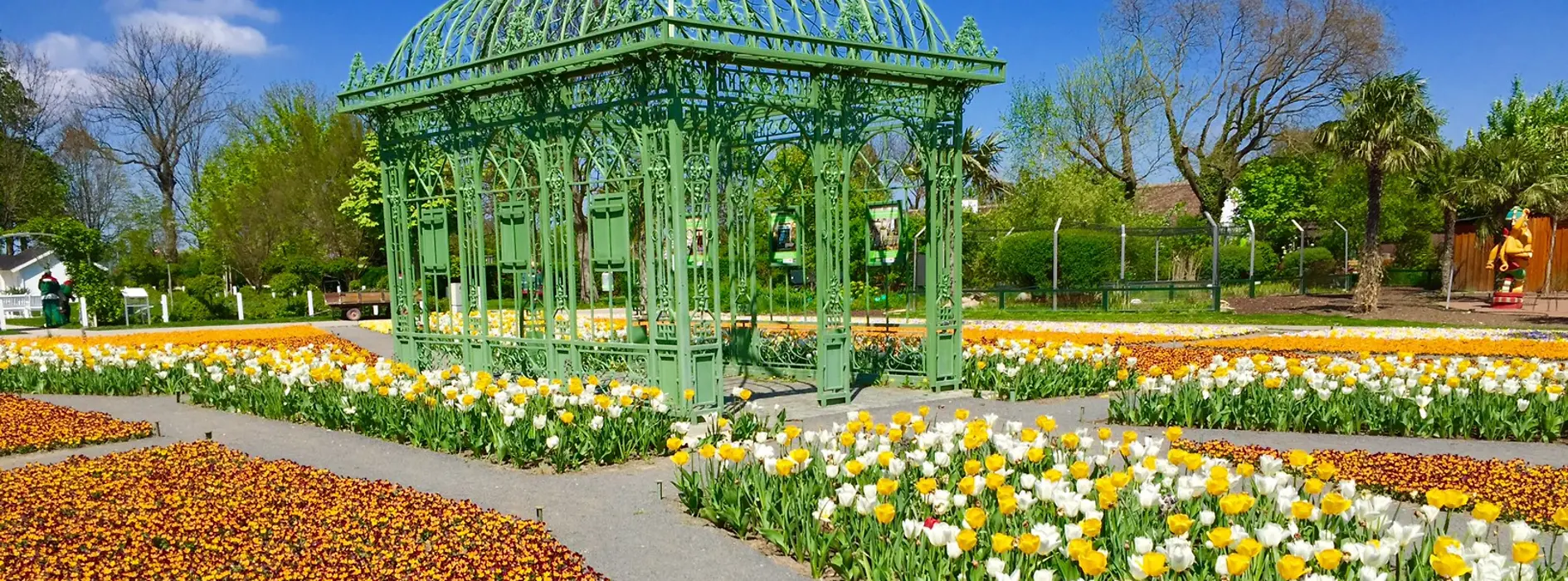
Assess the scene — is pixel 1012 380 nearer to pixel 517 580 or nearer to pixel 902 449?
pixel 902 449

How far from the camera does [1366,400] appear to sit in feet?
26.1

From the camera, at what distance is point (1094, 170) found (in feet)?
139

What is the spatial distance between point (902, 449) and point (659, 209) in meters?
3.61

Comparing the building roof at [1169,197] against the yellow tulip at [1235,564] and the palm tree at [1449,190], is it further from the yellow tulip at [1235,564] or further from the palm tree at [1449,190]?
the yellow tulip at [1235,564]

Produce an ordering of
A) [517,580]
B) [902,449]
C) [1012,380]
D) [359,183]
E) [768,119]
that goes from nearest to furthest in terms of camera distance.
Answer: [517,580], [902,449], [1012,380], [768,119], [359,183]

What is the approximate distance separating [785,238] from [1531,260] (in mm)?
29057

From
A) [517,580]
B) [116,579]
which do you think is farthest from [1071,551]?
[116,579]

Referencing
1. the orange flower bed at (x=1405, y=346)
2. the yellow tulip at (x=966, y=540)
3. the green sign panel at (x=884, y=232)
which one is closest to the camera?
the yellow tulip at (x=966, y=540)

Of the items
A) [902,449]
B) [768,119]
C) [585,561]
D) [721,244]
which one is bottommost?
[585,561]

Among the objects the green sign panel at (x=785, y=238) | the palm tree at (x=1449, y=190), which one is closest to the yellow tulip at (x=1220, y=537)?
the green sign panel at (x=785, y=238)

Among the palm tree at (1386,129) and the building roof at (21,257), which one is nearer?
the palm tree at (1386,129)

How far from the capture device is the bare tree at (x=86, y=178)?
2034 inches

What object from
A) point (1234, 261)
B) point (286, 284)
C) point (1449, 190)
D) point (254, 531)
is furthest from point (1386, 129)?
point (286, 284)

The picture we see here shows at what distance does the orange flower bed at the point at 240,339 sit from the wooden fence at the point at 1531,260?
30510mm
